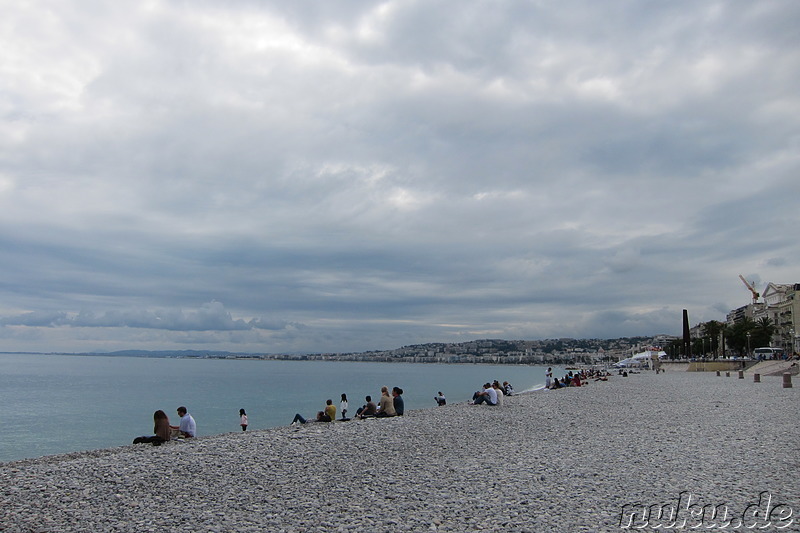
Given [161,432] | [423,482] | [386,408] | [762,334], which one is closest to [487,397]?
[386,408]

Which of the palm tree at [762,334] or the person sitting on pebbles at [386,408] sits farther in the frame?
the palm tree at [762,334]

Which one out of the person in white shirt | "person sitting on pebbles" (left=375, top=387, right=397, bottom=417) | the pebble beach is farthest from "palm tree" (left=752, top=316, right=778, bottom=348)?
"person sitting on pebbles" (left=375, top=387, right=397, bottom=417)

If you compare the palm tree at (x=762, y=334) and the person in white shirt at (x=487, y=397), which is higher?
the palm tree at (x=762, y=334)

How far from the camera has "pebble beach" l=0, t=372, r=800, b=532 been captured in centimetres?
728

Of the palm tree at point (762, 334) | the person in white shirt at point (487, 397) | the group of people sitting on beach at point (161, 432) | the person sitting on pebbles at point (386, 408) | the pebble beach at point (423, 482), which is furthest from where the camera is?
the palm tree at point (762, 334)

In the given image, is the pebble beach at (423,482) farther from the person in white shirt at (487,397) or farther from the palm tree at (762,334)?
the palm tree at (762,334)

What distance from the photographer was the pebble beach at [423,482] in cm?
728

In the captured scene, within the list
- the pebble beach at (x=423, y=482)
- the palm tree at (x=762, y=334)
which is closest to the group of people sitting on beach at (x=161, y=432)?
the pebble beach at (x=423, y=482)

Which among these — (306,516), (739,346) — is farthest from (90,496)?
(739,346)

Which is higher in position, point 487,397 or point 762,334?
point 762,334

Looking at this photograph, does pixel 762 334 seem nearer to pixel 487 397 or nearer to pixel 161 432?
pixel 487 397

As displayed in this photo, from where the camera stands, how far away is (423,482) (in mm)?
9375

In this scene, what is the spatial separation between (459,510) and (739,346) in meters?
96.0

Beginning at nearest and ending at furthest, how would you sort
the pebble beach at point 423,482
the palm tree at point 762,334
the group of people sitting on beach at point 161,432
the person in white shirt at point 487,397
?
the pebble beach at point 423,482 → the group of people sitting on beach at point 161,432 → the person in white shirt at point 487,397 → the palm tree at point 762,334
